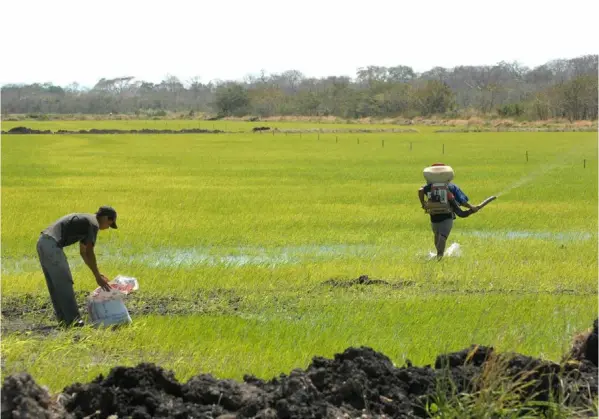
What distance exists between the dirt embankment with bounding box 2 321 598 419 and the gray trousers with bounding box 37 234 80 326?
12.0ft

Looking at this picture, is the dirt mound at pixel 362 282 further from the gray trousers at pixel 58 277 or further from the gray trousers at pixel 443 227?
the gray trousers at pixel 58 277

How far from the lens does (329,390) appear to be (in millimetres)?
5828

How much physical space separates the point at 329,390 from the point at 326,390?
25 millimetres

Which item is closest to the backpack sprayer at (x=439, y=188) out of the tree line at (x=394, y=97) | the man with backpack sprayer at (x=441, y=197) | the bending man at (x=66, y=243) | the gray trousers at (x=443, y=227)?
the man with backpack sprayer at (x=441, y=197)

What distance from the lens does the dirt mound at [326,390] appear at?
5.52 meters

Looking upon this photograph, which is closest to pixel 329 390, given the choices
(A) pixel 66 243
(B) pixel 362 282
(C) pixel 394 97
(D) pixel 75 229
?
(D) pixel 75 229

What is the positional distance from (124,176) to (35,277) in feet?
62.6

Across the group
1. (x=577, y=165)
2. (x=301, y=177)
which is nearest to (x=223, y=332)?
(x=301, y=177)

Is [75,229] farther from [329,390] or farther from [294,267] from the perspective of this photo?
[294,267]

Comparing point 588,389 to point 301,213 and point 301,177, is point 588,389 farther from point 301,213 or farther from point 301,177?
point 301,177

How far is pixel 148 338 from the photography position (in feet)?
29.6

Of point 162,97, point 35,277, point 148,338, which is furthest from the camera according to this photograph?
point 162,97

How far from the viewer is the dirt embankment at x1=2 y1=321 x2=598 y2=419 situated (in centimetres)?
550

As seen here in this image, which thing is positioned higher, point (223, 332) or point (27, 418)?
point (27, 418)
